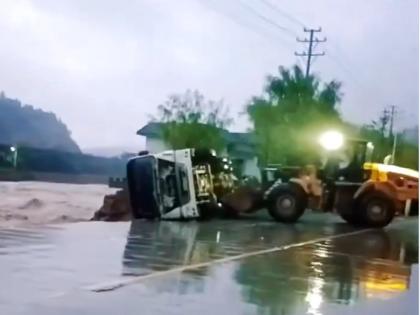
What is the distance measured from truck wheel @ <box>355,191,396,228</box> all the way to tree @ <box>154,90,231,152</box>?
1155 mm

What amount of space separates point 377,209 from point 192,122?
146 centimetres

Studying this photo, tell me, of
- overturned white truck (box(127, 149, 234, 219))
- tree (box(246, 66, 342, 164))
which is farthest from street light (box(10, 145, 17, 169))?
overturned white truck (box(127, 149, 234, 219))

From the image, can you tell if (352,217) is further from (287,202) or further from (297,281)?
(297,281)

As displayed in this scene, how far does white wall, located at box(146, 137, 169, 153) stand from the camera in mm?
4293

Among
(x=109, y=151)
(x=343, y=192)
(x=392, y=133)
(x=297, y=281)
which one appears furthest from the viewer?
Result: (x=343, y=192)

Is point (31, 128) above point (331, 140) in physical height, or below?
below

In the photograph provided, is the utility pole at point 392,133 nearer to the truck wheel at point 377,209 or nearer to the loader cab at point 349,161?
the loader cab at point 349,161

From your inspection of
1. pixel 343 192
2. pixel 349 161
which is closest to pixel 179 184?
pixel 343 192

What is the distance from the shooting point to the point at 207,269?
3535 millimetres

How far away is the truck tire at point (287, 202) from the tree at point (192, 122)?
36.5 inches

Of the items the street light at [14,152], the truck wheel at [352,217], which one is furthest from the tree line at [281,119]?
the truck wheel at [352,217]

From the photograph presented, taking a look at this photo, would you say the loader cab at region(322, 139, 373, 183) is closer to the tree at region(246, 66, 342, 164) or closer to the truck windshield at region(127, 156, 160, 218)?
the tree at region(246, 66, 342, 164)

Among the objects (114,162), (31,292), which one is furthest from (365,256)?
(31,292)

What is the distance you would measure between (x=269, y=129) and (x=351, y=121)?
1.38 feet
